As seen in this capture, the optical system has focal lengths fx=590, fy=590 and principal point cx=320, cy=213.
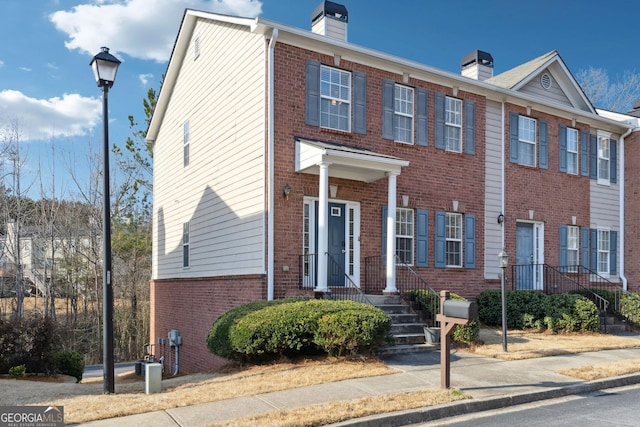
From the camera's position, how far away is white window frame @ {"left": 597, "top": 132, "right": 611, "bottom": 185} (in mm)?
19234

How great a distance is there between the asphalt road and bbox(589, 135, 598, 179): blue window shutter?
11.9 meters

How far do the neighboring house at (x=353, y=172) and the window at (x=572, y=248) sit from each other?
0.04m

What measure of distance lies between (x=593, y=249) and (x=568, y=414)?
41.7ft

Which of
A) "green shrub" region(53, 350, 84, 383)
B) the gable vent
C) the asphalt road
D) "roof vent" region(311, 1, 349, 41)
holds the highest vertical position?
"roof vent" region(311, 1, 349, 41)

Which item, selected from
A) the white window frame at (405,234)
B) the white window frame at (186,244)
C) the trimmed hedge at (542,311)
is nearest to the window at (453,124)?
the white window frame at (405,234)

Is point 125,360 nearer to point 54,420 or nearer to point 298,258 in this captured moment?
point 298,258

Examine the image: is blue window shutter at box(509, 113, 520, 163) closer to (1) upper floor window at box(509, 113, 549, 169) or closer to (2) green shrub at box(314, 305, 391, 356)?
(1) upper floor window at box(509, 113, 549, 169)

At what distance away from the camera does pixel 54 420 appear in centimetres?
678

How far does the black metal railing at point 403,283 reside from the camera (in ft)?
41.5

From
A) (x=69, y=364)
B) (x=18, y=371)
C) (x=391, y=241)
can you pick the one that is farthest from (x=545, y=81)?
(x=18, y=371)

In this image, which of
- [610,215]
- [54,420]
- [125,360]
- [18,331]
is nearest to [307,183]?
[18,331]

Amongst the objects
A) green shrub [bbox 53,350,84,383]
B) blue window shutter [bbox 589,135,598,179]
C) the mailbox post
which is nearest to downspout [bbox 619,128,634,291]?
blue window shutter [bbox 589,135,598,179]

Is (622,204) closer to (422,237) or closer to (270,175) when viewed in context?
(422,237)

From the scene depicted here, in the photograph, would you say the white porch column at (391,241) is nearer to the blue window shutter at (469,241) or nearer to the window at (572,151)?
the blue window shutter at (469,241)
